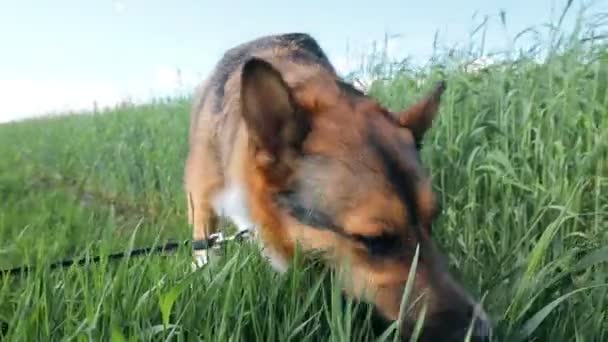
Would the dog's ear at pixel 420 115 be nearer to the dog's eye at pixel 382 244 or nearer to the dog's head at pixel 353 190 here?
the dog's head at pixel 353 190

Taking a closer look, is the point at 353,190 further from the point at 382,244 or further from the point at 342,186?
the point at 382,244

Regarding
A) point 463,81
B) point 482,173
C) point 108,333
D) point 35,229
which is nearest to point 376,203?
point 108,333

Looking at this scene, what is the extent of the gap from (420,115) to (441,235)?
92 centimetres

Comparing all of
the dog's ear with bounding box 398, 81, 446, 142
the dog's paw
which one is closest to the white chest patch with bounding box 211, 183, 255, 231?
the dog's paw

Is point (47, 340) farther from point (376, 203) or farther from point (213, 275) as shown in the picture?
point (376, 203)

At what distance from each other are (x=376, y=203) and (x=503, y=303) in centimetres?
69

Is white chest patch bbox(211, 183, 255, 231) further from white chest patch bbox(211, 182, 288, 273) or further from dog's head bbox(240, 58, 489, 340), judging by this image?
dog's head bbox(240, 58, 489, 340)

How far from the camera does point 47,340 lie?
245cm

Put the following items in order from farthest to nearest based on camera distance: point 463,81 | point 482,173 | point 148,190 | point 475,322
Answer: point 148,190 → point 463,81 → point 482,173 → point 475,322

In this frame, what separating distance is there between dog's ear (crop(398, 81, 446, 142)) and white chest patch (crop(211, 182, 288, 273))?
76 centimetres

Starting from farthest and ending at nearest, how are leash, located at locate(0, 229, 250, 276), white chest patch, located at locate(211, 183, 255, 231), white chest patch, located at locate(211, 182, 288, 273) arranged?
1. white chest patch, located at locate(211, 183, 255, 231)
2. white chest patch, located at locate(211, 182, 288, 273)
3. leash, located at locate(0, 229, 250, 276)

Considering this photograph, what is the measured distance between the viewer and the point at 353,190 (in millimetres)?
2961

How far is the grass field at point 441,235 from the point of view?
2596 mm

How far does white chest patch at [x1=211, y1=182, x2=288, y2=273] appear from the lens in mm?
3197
